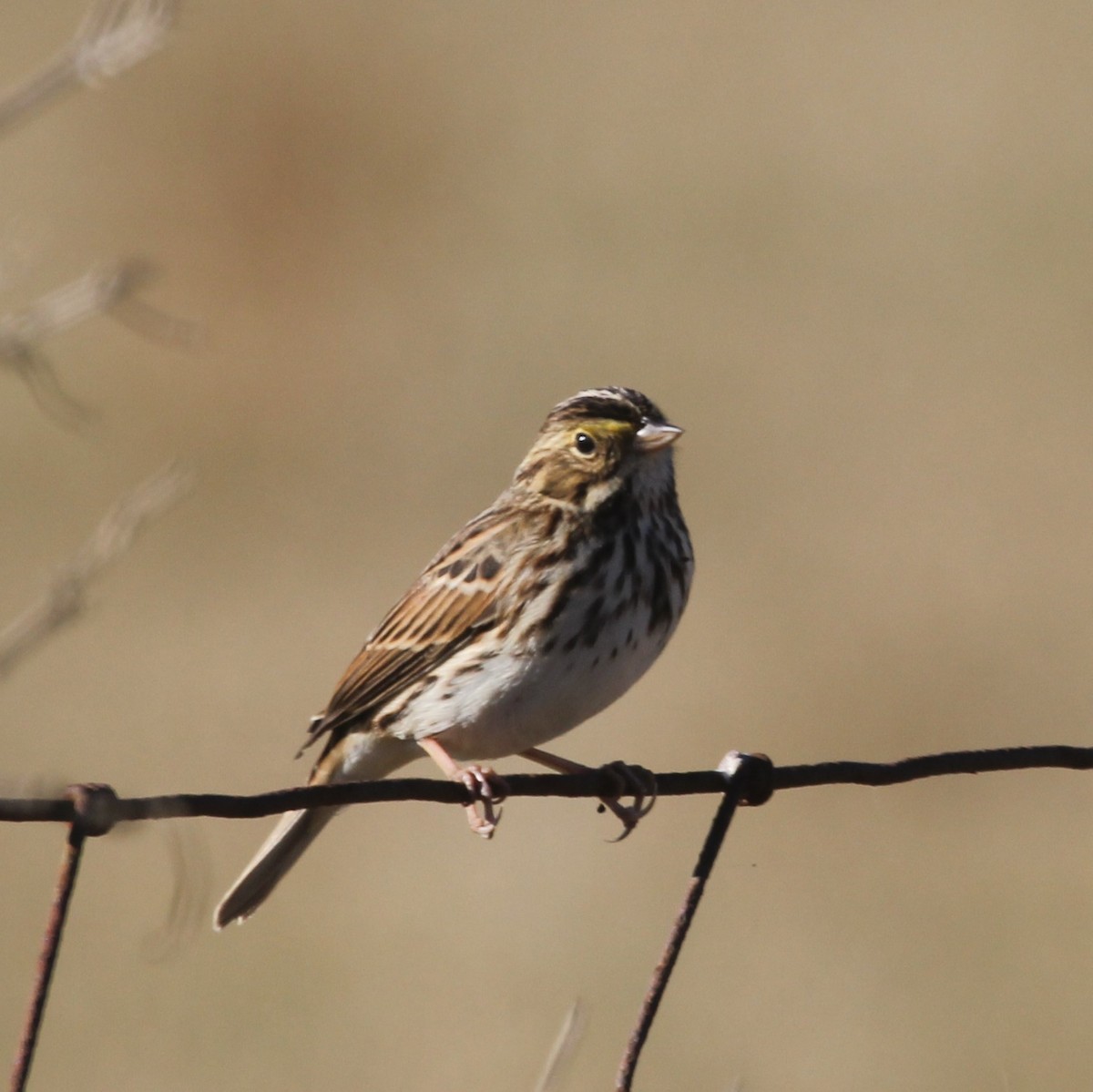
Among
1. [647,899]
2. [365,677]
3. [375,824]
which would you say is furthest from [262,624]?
[365,677]

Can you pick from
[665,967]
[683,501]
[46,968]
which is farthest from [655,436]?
[683,501]

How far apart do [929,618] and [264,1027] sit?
15.4 feet

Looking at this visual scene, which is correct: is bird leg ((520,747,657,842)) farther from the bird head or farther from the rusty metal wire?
the bird head

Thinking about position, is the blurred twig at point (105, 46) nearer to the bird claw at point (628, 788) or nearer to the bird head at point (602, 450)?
the bird head at point (602, 450)

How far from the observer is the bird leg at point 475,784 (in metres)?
4.82

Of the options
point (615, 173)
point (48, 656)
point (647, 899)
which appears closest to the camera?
point (647, 899)

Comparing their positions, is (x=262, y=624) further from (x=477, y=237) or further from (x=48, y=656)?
(x=477, y=237)

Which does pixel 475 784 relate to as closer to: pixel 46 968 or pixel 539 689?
pixel 539 689

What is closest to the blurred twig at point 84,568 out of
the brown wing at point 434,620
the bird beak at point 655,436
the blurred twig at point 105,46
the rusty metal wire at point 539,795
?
the brown wing at point 434,620

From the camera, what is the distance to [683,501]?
12781mm

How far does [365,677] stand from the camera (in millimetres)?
5484

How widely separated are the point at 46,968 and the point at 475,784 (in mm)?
2329

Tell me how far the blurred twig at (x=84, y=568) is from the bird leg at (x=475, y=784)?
0.84 meters

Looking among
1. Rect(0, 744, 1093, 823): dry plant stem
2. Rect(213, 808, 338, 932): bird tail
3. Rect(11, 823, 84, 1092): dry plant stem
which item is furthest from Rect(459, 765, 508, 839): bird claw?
Rect(11, 823, 84, 1092): dry plant stem
